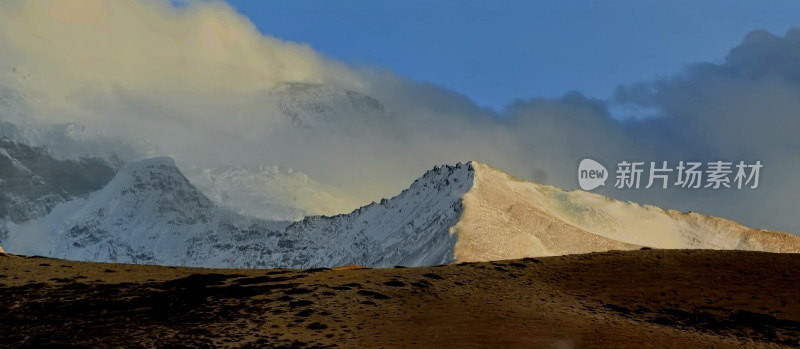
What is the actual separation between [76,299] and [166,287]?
140 inches

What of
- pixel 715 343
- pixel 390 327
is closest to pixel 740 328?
pixel 715 343

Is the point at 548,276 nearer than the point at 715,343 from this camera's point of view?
No

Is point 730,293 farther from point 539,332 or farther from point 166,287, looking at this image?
point 166,287

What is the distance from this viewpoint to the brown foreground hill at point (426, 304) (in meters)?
29.2

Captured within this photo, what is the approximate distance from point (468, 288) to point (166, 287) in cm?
1226

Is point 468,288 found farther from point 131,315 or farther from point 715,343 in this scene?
point 131,315

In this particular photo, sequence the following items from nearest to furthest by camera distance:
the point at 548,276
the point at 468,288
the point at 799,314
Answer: the point at 799,314, the point at 468,288, the point at 548,276

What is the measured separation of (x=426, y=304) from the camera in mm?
33531

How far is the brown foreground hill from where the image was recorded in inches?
1152

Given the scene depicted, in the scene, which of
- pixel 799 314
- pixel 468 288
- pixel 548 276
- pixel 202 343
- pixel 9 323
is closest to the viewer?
pixel 202 343

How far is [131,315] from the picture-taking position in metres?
31.8

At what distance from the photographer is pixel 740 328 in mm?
32375

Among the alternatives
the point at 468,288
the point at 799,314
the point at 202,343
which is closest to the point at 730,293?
the point at 799,314

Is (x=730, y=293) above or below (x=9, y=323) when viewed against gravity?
above
